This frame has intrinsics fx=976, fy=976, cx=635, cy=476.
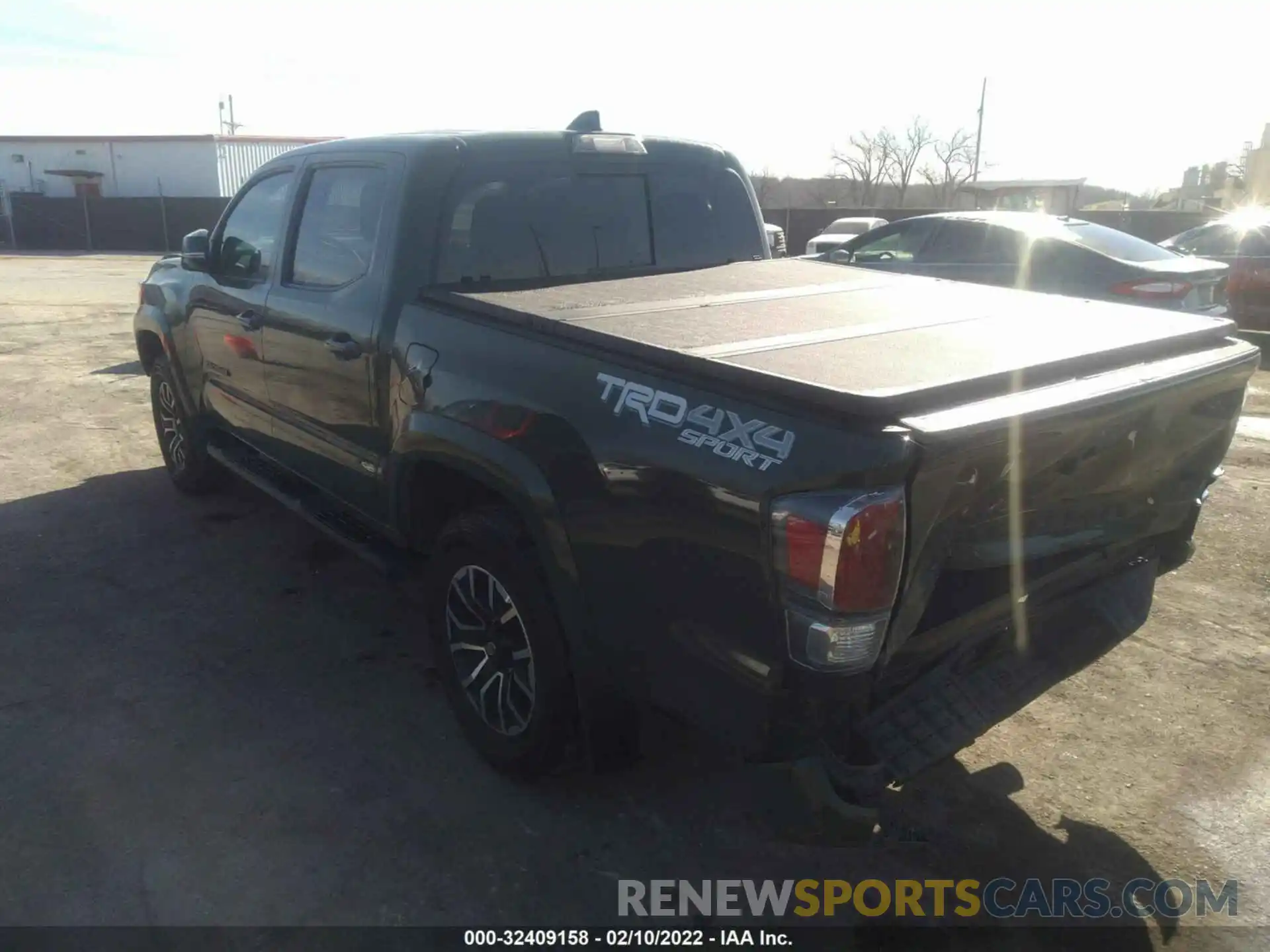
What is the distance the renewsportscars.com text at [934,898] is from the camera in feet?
8.97

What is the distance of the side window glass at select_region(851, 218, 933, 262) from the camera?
362 inches

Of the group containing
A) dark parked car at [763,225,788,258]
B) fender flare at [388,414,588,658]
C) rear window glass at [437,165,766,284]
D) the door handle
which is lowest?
fender flare at [388,414,588,658]

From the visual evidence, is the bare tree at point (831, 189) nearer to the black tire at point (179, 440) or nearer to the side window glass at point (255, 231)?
the black tire at point (179, 440)

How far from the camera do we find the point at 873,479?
2010mm

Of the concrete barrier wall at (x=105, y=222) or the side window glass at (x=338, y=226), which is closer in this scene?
the side window glass at (x=338, y=226)

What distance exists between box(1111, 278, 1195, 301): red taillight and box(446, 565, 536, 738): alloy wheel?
6.70 meters

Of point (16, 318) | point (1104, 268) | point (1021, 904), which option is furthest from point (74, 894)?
point (16, 318)

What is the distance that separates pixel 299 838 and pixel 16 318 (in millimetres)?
14345

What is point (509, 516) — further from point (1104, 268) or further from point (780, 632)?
point (1104, 268)

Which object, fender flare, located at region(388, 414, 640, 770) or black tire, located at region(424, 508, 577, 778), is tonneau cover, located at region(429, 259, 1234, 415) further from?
black tire, located at region(424, 508, 577, 778)

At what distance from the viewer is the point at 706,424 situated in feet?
7.57

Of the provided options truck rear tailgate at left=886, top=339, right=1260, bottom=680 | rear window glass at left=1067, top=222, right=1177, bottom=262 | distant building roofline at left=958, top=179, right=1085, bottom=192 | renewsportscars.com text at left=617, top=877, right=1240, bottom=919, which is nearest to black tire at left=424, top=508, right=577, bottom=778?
renewsportscars.com text at left=617, top=877, right=1240, bottom=919

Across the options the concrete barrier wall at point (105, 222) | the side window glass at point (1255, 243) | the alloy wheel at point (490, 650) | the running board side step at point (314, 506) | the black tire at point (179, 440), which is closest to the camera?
the alloy wheel at point (490, 650)

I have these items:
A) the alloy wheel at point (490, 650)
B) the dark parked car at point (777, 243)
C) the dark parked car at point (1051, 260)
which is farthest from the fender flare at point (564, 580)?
the dark parked car at point (1051, 260)
